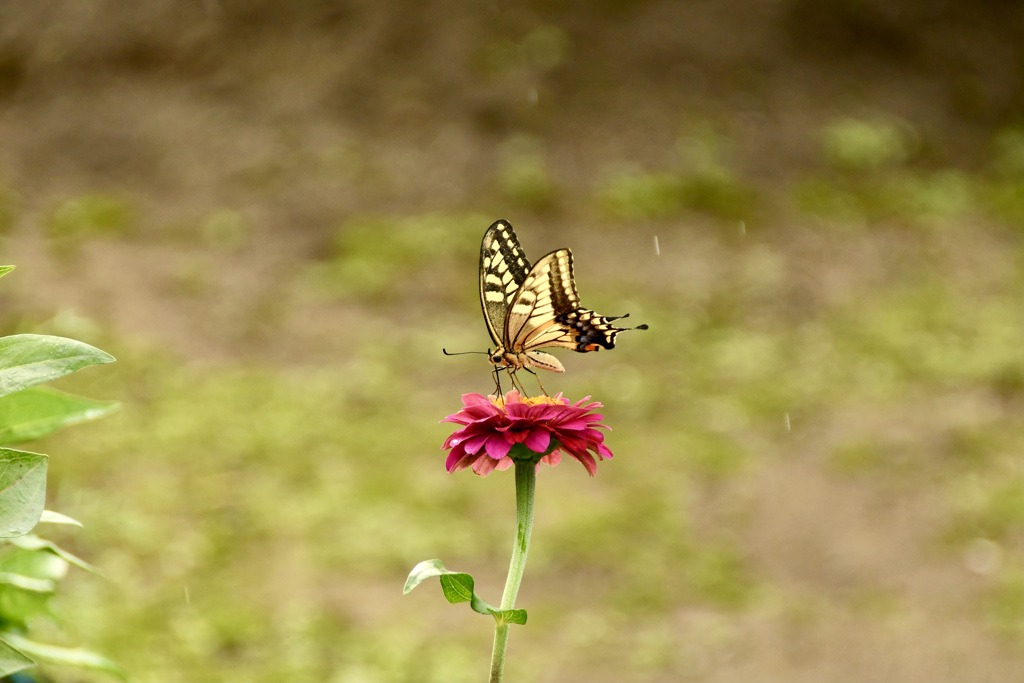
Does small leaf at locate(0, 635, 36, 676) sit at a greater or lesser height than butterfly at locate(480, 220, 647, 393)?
lesser

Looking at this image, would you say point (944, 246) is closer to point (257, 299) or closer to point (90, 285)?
point (257, 299)

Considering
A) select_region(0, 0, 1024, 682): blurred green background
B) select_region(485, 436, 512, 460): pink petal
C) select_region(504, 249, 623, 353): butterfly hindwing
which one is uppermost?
select_region(0, 0, 1024, 682): blurred green background

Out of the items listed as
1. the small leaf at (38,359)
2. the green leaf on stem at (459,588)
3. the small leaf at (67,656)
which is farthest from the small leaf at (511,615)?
the small leaf at (67,656)

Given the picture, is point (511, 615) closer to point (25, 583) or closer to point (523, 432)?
point (523, 432)

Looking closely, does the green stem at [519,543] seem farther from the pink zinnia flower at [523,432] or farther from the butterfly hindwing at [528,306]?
the butterfly hindwing at [528,306]

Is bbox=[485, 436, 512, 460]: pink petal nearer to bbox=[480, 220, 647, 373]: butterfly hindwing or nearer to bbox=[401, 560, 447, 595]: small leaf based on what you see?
bbox=[401, 560, 447, 595]: small leaf

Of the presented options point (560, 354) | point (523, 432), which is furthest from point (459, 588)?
point (560, 354)

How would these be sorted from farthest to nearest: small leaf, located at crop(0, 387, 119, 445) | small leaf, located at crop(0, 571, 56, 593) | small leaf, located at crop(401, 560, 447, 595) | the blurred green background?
1. the blurred green background
2. small leaf, located at crop(0, 571, 56, 593)
3. small leaf, located at crop(0, 387, 119, 445)
4. small leaf, located at crop(401, 560, 447, 595)

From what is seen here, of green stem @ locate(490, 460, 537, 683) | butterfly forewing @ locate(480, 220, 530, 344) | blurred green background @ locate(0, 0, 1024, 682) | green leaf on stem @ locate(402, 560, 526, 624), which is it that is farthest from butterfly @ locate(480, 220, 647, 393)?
blurred green background @ locate(0, 0, 1024, 682)
